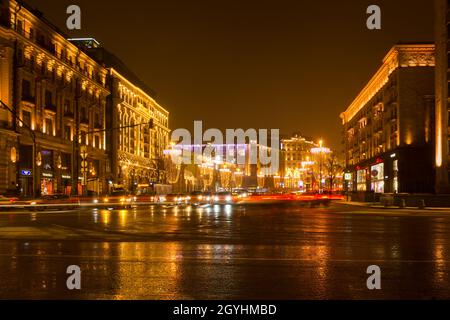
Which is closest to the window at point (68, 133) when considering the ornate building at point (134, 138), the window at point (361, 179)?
the ornate building at point (134, 138)

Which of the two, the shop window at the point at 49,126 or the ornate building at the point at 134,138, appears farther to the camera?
the ornate building at the point at 134,138

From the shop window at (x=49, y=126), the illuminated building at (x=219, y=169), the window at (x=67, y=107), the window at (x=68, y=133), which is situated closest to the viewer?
the shop window at (x=49, y=126)

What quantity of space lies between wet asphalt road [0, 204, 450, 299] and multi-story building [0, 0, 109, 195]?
26133 millimetres

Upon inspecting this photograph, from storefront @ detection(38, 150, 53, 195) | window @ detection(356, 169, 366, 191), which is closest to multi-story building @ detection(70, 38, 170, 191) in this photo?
storefront @ detection(38, 150, 53, 195)

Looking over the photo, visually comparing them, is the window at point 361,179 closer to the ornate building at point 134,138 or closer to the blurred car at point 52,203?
the ornate building at point 134,138

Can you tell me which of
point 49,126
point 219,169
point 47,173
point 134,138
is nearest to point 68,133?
point 49,126

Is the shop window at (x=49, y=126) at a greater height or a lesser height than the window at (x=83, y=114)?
lesser

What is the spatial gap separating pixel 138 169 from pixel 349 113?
54530 millimetres

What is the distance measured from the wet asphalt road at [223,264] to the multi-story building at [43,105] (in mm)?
26133

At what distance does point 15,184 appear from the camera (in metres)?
49.9

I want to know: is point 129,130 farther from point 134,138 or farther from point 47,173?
point 47,173

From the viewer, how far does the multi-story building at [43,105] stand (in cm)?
4925

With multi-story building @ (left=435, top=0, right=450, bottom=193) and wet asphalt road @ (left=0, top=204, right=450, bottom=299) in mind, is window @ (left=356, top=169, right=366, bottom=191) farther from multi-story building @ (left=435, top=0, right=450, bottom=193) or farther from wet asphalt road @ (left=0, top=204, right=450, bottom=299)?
wet asphalt road @ (left=0, top=204, right=450, bottom=299)

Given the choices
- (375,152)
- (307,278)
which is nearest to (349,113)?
(375,152)
